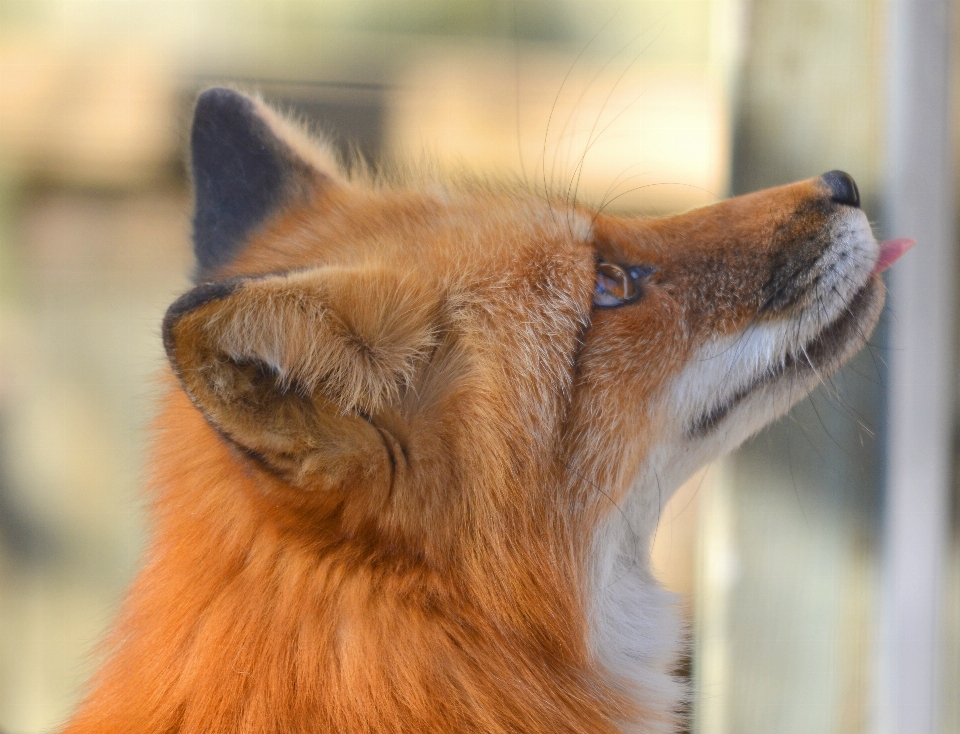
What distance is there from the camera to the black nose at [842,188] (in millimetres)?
1357

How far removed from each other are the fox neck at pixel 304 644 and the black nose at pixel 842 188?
0.83m

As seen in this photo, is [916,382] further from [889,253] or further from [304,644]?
[304,644]

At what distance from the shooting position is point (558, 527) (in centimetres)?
120

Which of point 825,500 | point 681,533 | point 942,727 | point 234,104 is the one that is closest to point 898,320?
point 825,500

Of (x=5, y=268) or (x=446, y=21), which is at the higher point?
(x=446, y=21)

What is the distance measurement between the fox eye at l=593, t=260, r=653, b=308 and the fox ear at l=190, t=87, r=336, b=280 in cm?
64

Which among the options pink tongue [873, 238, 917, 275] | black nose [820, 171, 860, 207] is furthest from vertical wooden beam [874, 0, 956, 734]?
black nose [820, 171, 860, 207]

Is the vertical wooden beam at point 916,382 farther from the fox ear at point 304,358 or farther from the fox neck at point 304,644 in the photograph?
the fox ear at point 304,358

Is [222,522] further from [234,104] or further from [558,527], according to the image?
[234,104]

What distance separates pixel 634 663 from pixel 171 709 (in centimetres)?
76

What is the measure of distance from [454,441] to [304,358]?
0.29m

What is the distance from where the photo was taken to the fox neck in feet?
3.38

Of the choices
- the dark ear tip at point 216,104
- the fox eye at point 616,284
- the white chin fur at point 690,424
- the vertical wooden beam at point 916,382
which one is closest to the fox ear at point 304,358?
the fox eye at point 616,284

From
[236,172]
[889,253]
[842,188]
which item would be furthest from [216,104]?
[889,253]
